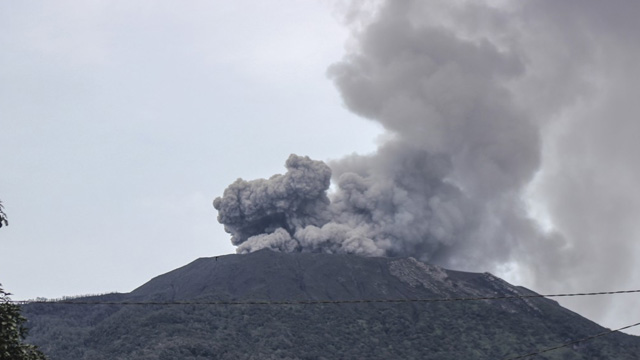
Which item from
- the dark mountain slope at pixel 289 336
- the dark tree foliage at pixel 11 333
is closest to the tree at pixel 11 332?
the dark tree foliage at pixel 11 333

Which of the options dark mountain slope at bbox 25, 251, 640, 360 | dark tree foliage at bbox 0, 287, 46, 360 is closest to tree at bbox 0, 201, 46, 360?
dark tree foliage at bbox 0, 287, 46, 360

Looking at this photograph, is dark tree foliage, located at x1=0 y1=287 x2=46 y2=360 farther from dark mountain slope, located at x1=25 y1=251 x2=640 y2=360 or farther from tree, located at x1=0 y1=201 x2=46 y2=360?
dark mountain slope, located at x1=25 y1=251 x2=640 y2=360

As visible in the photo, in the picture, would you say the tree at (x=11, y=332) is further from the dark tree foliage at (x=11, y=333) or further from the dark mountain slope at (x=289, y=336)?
Answer: the dark mountain slope at (x=289, y=336)

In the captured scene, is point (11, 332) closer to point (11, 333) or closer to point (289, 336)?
point (11, 333)

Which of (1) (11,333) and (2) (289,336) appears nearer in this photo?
(1) (11,333)

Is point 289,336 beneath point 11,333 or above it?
above

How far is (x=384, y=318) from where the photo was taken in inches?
7840

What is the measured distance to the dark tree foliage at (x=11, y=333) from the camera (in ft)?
68.4

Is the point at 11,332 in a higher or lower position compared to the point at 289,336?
lower

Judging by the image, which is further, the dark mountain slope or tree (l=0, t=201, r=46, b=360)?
the dark mountain slope

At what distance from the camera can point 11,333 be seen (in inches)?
834

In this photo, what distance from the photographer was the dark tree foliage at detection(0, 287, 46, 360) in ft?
68.4

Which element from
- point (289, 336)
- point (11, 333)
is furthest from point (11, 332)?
point (289, 336)

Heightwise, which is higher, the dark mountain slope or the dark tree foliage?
the dark mountain slope
